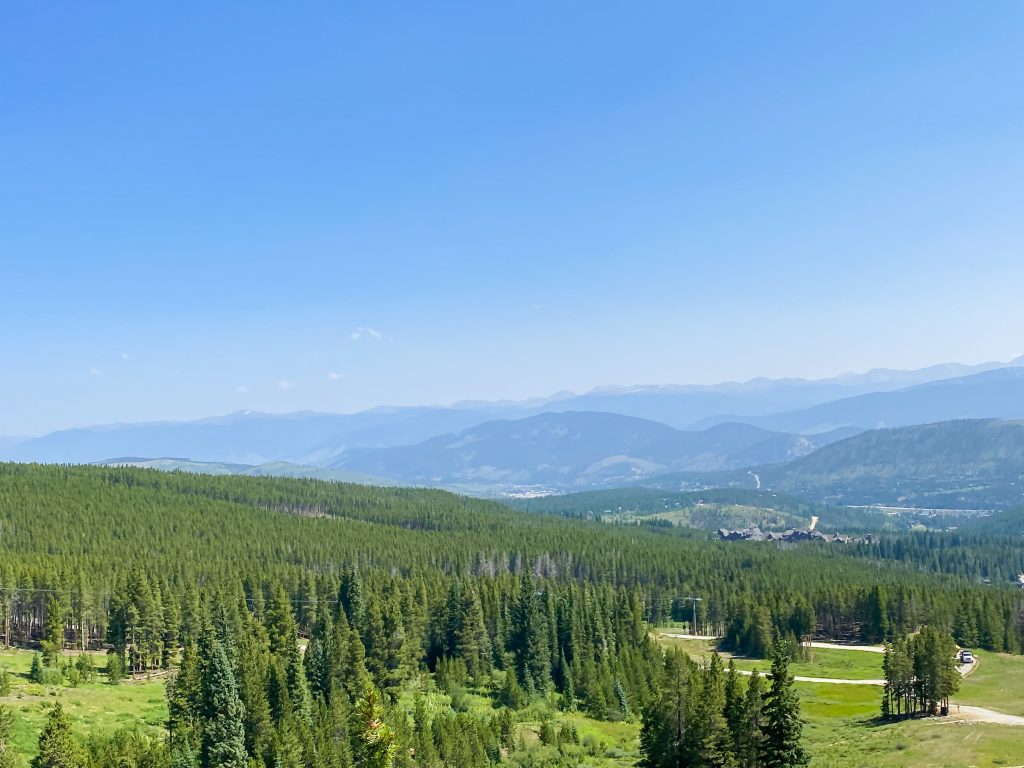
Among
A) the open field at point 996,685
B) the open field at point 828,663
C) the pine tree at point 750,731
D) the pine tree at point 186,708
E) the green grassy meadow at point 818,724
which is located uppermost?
the pine tree at point 750,731

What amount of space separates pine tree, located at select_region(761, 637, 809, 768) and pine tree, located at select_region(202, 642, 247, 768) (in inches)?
1785

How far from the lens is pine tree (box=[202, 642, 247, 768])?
70000mm

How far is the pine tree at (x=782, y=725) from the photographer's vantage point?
176 feet

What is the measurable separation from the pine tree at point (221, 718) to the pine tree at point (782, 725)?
45.3 m

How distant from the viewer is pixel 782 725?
5388cm

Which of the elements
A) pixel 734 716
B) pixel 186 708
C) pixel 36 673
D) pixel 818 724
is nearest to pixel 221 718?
pixel 186 708

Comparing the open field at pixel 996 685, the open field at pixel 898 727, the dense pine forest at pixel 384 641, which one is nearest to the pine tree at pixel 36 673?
the dense pine forest at pixel 384 641

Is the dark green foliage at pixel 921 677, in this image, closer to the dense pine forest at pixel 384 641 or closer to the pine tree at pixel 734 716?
the dense pine forest at pixel 384 641

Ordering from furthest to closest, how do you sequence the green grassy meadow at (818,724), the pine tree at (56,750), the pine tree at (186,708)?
1. the green grassy meadow at (818,724)
2. the pine tree at (186,708)
3. the pine tree at (56,750)

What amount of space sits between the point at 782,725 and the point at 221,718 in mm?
48388

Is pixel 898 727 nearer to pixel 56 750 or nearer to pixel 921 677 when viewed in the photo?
pixel 921 677

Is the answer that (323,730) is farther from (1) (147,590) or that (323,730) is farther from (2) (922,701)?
(2) (922,701)

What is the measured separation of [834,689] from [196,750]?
319 feet

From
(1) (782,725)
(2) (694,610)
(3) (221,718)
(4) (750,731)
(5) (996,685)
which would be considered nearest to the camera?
(1) (782,725)
